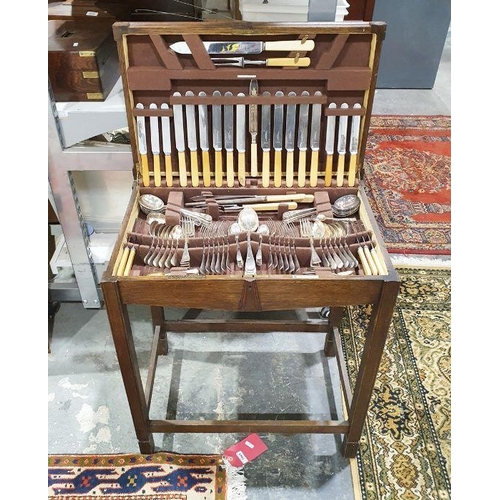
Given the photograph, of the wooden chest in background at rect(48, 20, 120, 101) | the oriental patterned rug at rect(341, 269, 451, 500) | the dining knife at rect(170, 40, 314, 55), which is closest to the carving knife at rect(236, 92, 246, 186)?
the dining knife at rect(170, 40, 314, 55)

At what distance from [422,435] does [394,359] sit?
0.35 metres

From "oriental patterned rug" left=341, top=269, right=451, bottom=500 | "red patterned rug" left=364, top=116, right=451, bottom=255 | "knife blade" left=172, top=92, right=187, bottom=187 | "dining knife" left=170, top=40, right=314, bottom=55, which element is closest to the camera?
"dining knife" left=170, top=40, right=314, bottom=55

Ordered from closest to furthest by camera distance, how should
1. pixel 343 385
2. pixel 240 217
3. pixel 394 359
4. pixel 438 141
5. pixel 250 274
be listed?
1. pixel 250 274
2. pixel 240 217
3. pixel 343 385
4. pixel 394 359
5. pixel 438 141

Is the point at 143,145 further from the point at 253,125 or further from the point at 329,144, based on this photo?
the point at 329,144

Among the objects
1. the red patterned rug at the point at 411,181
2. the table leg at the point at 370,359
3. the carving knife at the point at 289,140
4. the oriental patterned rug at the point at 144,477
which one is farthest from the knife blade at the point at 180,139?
the red patterned rug at the point at 411,181

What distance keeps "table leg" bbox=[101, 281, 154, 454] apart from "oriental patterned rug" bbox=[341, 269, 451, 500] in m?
0.73

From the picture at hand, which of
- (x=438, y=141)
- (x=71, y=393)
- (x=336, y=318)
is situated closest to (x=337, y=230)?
(x=336, y=318)

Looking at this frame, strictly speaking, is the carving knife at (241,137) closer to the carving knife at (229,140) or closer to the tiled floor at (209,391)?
the carving knife at (229,140)

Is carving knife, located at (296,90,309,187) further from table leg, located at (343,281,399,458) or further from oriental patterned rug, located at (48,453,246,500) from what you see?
oriental patterned rug, located at (48,453,246,500)

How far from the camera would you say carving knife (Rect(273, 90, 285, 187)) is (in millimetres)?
1560

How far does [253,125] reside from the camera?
158 centimetres

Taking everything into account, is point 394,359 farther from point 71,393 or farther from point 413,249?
point 71,393

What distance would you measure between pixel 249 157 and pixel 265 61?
0.33 metres

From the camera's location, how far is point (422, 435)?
70.7 inches
